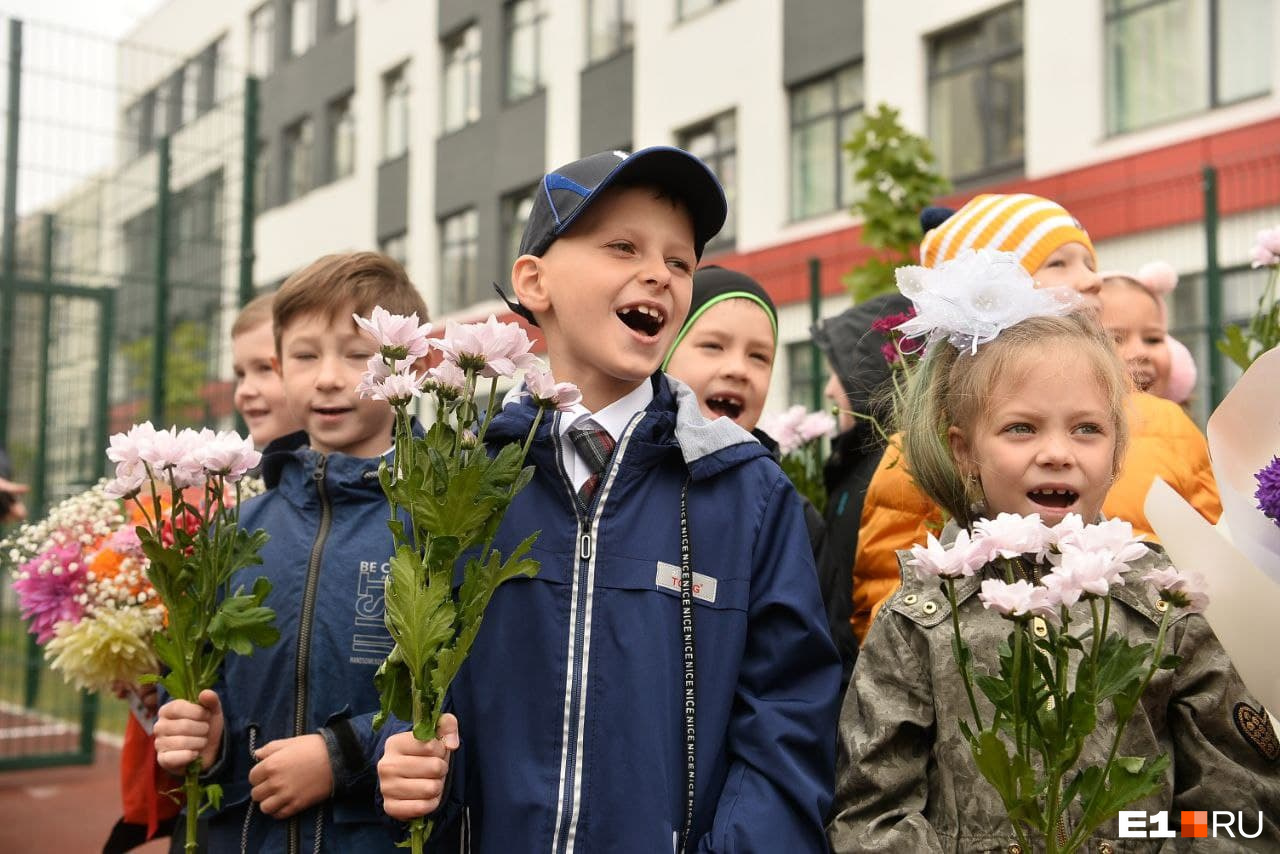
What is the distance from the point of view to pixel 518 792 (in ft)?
6.90

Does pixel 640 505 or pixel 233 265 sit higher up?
pixel 233 265

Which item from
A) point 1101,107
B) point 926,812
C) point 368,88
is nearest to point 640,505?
point 926,812

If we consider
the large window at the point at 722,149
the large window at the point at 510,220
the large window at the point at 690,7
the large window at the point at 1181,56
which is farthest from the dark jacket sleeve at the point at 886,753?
the large window at the point at 510,220

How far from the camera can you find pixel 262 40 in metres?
26.6

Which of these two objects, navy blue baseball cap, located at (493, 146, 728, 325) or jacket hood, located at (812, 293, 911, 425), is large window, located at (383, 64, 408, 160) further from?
navy blue baseball cap, located at (493, 146, 728, 325)

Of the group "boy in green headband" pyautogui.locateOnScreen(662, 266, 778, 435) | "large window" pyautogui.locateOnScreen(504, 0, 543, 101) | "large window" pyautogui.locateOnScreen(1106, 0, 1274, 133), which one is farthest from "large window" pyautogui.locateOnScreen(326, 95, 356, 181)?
"boy in green headband" pyautogui.locateOnScreen(662, 266, 778, 435)

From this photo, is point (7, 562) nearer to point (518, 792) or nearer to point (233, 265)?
point (518, 792)

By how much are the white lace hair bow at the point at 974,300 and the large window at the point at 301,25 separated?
24487 millimetres

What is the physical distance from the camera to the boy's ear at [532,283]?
7.72 ft

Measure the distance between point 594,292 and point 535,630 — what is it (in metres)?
0.56

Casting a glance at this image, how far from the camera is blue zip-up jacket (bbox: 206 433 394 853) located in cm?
255

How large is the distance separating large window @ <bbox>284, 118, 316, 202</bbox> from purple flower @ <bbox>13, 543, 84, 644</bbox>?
2227 cm

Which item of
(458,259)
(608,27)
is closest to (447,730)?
(608,27)

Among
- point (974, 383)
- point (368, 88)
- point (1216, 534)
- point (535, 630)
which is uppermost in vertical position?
point (368, 88)
